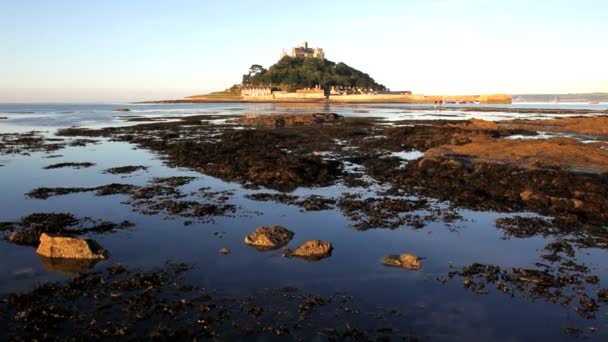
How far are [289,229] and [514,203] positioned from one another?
9.09 metres

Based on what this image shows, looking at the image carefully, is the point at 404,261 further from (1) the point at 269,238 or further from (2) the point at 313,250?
(1) the point at 269,238

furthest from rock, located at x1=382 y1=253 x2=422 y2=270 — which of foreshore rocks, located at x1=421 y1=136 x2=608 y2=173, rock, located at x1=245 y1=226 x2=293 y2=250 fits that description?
foreshore rocks, located at x1=421 y1=136 x2=608 y2=173

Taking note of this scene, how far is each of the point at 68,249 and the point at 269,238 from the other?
5.14 meters

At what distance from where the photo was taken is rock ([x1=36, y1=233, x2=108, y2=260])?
11008 mm

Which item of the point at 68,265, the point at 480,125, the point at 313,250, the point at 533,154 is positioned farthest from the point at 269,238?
the point at 480,125

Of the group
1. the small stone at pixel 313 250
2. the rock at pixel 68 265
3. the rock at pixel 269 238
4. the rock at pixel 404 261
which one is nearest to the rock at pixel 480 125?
the rock at pixel 269 238

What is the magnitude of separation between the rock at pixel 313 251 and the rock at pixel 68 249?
4875mm

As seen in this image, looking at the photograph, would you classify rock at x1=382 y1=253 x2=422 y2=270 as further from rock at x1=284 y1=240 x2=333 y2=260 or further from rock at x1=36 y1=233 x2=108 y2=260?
rock at x1=36 y1=233 x2=108 y2=260

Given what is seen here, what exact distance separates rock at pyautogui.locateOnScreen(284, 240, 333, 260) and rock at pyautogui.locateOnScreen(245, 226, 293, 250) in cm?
65

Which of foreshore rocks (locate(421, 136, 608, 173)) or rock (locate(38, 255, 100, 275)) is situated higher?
foreshore rocks (locate(421, 136, 608, 173))

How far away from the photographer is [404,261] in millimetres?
10922

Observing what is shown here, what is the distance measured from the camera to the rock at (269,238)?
39.9 feet

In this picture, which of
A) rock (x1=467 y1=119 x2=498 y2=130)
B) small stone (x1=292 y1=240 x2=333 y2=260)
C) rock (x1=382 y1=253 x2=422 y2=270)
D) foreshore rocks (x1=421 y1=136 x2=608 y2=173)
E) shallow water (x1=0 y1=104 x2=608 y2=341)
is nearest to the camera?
shallow water (x1=0 y1=104 x2=608 y2=341)

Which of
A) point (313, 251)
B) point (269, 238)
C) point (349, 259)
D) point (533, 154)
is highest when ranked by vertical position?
point (533, 154)
